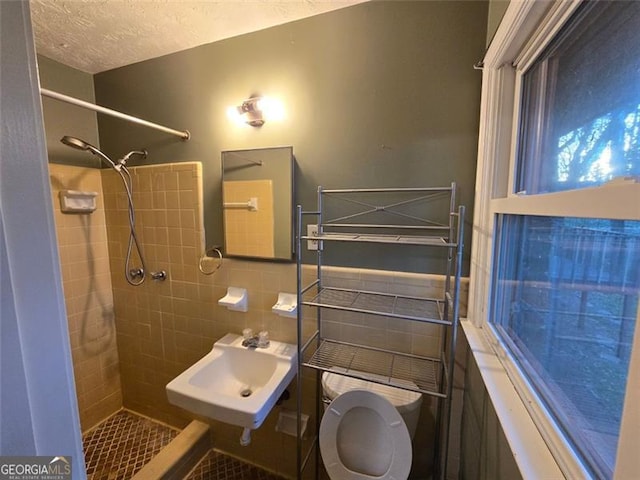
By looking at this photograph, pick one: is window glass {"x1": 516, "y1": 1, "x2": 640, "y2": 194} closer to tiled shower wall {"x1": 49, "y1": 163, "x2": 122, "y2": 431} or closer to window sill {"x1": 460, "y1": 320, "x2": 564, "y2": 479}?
window sill {"x1": 460, "y1": 320, "x2": 564, "y2": 479}

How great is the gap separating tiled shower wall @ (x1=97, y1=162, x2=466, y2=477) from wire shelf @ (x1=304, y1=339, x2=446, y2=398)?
5cm

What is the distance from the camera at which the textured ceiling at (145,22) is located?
1205mm

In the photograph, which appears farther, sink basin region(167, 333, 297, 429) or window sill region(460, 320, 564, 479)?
sink basin region(167, 333, 297, 429)

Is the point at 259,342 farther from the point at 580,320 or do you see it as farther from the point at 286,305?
the point at 580,320

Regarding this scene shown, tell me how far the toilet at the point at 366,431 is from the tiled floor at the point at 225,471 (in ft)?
2.34

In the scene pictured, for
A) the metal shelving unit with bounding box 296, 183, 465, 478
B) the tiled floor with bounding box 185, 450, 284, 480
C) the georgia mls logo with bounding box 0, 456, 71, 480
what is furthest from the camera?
the tiled floor with bounding box 185, 450, 284, 480

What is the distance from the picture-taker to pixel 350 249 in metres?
1.35

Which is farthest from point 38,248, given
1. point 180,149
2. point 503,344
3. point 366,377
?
point 180,149

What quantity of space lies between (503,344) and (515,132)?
77 centimetres

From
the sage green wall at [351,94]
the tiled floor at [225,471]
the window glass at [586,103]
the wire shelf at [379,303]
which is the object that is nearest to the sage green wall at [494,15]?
the sage green wall at [351,94]

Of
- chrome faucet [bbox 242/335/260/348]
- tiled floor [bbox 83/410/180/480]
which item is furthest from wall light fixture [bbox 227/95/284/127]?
tiled floor [bbox 83/410/180/480]

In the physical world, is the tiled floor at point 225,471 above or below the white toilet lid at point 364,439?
below

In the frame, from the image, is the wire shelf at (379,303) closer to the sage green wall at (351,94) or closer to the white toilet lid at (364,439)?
the sage green wall at (351,94)

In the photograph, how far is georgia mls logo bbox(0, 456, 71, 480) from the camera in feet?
1.03
